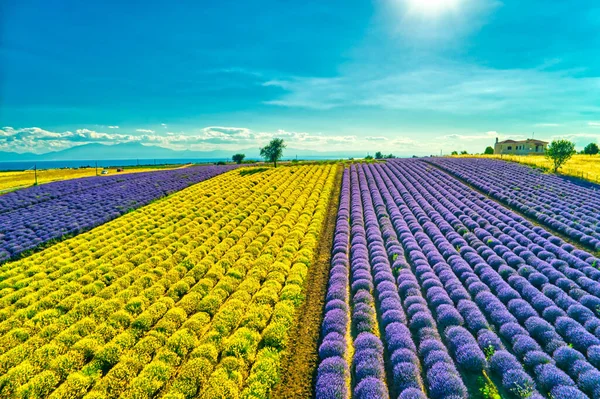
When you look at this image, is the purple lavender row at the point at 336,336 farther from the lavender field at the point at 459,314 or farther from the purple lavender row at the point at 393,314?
the purple lavender row at the point at 393,314

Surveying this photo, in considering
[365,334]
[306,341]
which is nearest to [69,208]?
[306,341]

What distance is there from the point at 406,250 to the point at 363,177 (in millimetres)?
31580

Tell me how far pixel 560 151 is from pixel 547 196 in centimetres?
2118

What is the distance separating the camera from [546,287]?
46.7 feet

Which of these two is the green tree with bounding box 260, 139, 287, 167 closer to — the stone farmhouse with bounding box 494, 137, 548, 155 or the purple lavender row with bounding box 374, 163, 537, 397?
the purple lavender row with bounding box 374, 163, 537, 397

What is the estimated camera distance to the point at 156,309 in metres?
14.0

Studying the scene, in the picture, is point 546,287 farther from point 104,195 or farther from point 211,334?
point 104,195

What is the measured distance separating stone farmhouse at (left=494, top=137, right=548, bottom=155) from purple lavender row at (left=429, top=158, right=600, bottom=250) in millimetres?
44840

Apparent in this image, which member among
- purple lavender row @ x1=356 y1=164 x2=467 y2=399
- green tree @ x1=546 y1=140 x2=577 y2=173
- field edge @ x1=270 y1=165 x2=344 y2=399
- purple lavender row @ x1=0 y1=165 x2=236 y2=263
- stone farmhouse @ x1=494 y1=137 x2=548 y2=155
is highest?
stone farmhouse @ x1=494 y1=137 x2=548 y2=155

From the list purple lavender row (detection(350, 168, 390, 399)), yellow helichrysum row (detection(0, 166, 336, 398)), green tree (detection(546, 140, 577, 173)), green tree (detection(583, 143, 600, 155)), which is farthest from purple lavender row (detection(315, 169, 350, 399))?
green tree (detection(583, 143, 600, 155))

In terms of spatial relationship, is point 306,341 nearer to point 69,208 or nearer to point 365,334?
point 365,334

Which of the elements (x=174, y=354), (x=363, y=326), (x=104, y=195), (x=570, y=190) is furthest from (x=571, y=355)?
(x=104, y=195)

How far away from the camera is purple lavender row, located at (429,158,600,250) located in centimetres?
2392

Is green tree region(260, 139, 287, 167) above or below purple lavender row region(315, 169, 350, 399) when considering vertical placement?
above
